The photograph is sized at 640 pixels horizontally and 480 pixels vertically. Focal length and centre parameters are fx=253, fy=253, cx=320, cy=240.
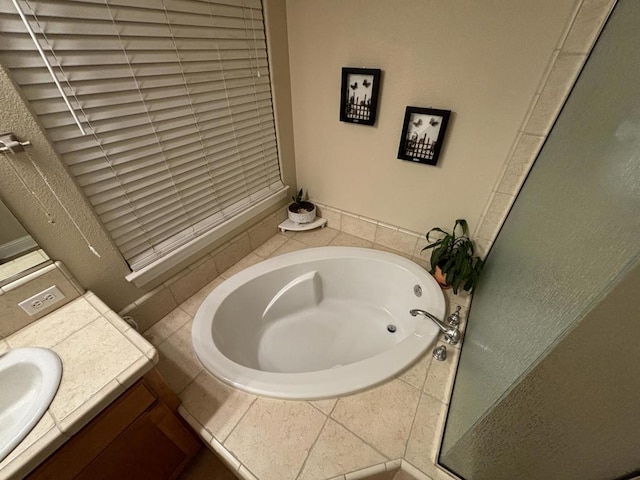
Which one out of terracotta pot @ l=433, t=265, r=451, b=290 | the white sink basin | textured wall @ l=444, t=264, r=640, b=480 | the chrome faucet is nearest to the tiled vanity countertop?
the white sink basin

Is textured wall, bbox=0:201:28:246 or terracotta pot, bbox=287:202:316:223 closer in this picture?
textured wall, bbox=0:201:28:246

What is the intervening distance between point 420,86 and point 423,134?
0.70 feet

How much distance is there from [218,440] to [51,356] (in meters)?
0.58

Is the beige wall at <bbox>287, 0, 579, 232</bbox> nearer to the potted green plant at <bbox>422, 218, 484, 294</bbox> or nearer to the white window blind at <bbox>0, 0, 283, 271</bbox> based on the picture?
the potted green plant at <bbox>422, 218, 484, 294</bbox>

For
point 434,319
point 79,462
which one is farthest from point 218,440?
point 434,319

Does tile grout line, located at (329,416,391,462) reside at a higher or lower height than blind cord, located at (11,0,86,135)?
lower

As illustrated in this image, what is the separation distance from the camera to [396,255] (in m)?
1.58

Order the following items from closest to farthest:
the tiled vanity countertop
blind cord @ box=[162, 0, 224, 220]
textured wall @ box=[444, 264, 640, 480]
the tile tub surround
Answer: textured wall @ box=[444, 264, 640, 480]
the tiled vanity countertop
the tile tub surround
blind cord @ box=[162, 0, 224, 220]

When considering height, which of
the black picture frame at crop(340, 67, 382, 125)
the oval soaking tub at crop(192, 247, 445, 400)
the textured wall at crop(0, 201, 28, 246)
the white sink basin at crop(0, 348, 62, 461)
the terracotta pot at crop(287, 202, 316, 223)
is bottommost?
the oval soaking tub at crop(192, 247, 445, 400)

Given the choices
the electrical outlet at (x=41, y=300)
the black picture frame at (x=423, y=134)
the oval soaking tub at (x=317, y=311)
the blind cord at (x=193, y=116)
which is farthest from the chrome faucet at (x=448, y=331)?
the electrical outlet at (x=41, y=300)

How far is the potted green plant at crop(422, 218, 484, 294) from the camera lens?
4.14 feet

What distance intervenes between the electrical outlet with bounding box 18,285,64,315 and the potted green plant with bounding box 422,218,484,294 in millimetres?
1607

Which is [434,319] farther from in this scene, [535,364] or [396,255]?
[535,364]

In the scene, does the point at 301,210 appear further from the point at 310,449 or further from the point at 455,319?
the point at 310,449
